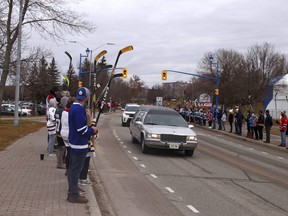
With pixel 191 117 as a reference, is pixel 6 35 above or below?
above

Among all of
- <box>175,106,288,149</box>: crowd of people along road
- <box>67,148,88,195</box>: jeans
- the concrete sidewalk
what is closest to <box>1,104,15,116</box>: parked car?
<box>175,106,288,149</box>: crowd of people along road

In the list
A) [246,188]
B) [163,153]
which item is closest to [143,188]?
[246,188]

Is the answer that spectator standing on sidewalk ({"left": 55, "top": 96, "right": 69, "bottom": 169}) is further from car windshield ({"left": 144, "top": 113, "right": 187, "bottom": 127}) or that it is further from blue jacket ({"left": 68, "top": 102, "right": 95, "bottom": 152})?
car windshield ({"left": 144, "top": 113, "right": 187, "bottom": 127})

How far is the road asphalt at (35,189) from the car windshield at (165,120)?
4.77 meters

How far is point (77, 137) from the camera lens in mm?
6332

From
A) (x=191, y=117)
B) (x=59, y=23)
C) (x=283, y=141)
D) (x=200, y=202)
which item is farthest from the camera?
(x=191, y=117)

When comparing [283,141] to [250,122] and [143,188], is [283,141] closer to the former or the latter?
[250,122]

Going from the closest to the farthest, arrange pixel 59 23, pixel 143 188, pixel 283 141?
pixel 143 188 < pixel 283 141 < pixel 59 23

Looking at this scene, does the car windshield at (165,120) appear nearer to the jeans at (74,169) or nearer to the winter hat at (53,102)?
the winter hat at (53,102)

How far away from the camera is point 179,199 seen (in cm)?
769

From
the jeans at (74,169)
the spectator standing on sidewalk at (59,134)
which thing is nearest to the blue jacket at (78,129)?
the jeans at (74,169)

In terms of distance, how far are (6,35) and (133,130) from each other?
14857 mm

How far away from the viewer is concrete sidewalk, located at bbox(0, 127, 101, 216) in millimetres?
5914

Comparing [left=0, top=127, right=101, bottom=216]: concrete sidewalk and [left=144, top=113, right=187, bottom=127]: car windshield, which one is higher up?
[left=144, top=113, right=187, bottom=127]: car windshield
